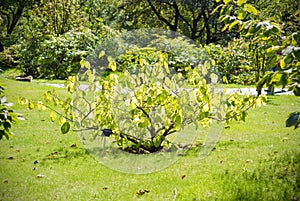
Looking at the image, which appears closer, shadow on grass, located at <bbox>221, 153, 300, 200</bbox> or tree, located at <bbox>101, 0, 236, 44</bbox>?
shadow on grass, located at <bbox>221, 153, 300, 200</bbox>

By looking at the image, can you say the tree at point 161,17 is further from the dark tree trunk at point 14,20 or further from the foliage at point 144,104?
the foliage at point 144,104

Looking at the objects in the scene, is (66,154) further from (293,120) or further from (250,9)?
(293,120)

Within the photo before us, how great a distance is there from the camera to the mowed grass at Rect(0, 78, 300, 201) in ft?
11.2

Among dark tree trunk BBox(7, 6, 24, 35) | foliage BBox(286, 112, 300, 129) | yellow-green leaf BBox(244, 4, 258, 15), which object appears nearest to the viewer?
foliage BBox(286, 112, 300, 129)

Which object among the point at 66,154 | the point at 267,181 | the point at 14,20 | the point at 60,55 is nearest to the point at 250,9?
the point at 267,181

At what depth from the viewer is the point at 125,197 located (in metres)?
3.37

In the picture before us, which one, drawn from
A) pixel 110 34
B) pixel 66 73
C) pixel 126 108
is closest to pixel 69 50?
pixel 66 73

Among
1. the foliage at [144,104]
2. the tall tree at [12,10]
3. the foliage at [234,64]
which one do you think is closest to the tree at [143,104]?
the foliage at [144,104]

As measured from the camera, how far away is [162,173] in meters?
3.98

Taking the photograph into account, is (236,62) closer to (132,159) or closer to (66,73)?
(66,73)

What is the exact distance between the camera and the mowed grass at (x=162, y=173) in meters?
3.41

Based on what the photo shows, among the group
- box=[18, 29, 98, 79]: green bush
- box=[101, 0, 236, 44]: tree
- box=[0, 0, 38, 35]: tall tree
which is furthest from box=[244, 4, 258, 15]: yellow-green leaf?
box=[0, 0, 38, 35]: tall tree

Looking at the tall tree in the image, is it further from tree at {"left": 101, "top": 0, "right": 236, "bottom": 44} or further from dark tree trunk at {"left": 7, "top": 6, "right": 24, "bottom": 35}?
tree at {"left": 101, "top": 0, "right": 236, "bottom": 44}

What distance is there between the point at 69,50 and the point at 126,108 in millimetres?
8281
